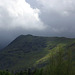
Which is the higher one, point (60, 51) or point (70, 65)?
point (60, 51)

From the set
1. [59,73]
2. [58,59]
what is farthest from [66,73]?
[58,59]

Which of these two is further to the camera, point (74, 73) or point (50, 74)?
point (50, 74)

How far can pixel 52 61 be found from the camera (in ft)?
166

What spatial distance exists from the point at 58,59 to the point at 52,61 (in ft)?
18.8

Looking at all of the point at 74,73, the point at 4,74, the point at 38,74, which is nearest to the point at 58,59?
the point at 74,73

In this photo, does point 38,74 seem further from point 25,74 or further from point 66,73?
point 66,73

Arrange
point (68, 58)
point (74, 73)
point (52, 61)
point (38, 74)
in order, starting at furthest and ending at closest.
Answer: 1. point (38, 74)
2. point (52, 61)
3. point (68, 58)
4. point (74, 73)

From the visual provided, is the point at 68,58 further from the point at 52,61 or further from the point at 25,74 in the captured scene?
the point at 25,74

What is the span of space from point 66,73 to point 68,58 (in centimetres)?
418

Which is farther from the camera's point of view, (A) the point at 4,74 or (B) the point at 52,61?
(A) the point at 4,74

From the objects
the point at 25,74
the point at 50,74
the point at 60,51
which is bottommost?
the point at 25,74

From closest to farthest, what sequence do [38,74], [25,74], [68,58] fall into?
1. [68,58]
2. [38,74]
3. [25,74]

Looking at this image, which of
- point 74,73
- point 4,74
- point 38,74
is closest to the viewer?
point 74,73

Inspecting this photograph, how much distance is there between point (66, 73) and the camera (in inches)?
1654
